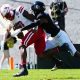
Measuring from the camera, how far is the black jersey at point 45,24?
Answer: 401 inches

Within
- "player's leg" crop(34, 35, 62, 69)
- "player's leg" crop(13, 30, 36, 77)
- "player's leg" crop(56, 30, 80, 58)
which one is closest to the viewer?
"player's leg" crop(13, 30, 36, 77)

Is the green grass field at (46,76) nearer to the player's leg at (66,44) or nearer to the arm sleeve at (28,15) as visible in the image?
the player's leg at (66,44)

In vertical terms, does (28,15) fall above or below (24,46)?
above

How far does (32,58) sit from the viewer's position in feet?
67.2

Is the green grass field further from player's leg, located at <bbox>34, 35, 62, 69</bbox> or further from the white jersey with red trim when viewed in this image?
the white jersey with red trim

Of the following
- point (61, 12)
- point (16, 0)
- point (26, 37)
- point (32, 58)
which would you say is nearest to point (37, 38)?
point (26, 37)

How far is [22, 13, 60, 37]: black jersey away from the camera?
10191mm

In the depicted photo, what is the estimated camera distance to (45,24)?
1072cm

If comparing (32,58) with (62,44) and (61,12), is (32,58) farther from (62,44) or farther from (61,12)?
(62,44)

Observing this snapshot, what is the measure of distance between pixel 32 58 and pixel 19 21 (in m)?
10.2

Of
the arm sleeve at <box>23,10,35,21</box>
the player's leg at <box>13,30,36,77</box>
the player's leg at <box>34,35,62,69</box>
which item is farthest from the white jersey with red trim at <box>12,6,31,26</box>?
the player's leg at <box>34,35,62,69</box>

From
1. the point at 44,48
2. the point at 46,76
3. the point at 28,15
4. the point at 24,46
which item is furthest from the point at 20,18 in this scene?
A: the point at 46,76

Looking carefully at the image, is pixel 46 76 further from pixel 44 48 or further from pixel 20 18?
pixel 20 18

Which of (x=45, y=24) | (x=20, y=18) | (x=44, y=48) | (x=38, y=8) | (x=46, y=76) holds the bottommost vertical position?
(x=46, y=76)
